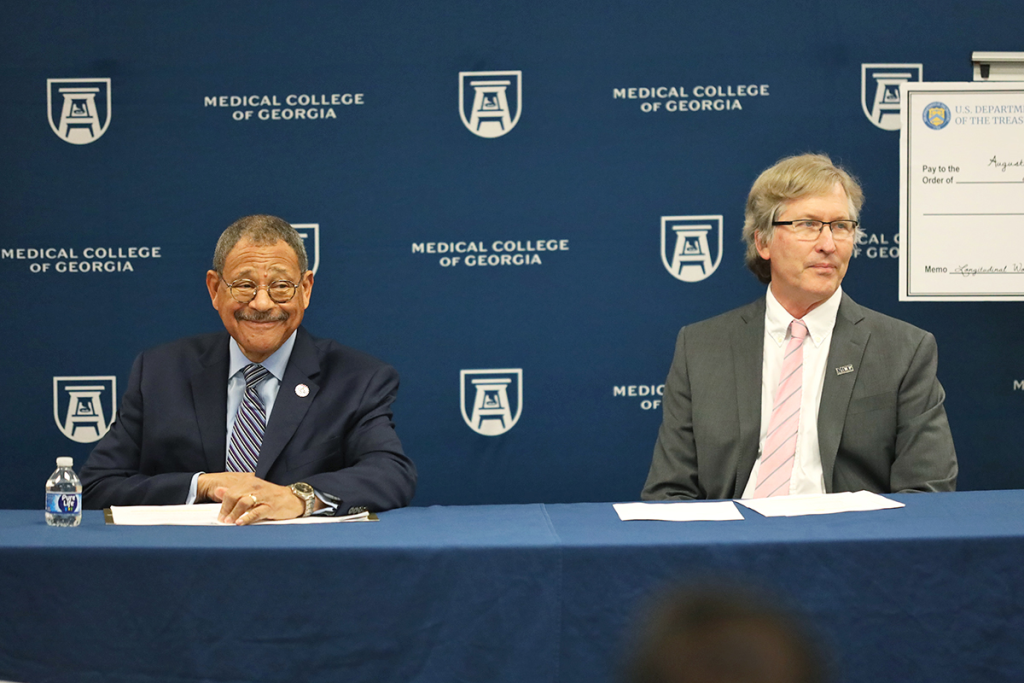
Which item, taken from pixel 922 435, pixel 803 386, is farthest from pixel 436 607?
pixel 922 435

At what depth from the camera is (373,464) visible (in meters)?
2.33

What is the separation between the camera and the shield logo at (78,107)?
151 inches

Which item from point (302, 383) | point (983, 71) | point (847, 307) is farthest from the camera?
point (983, 71)

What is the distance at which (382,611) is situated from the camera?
167cm

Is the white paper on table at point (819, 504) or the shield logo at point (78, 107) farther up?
the shield logo at point (78, 107)

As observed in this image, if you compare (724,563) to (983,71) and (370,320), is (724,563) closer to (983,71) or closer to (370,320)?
(370,320)

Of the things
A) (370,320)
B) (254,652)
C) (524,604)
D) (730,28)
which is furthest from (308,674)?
(730,28)

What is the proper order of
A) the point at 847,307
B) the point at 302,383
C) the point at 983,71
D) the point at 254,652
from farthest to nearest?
the point at 983,71, the point at 847,307, the point at 302,383, the point at 254,652

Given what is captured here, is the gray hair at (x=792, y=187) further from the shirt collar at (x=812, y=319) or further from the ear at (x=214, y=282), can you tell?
the ear at (x=214, y=282)

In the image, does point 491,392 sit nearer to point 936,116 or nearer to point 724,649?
point 936,116

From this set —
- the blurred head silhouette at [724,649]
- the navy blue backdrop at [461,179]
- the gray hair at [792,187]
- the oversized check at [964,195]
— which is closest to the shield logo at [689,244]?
the navy blue backdrop at [461,179]

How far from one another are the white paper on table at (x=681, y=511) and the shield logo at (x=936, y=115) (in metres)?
2.13

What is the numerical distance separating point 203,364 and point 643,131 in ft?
6.89

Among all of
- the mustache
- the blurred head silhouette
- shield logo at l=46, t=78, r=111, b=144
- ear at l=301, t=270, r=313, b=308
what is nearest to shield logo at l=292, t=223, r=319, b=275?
shield logo at l=46, t=78, r=111, b=144
